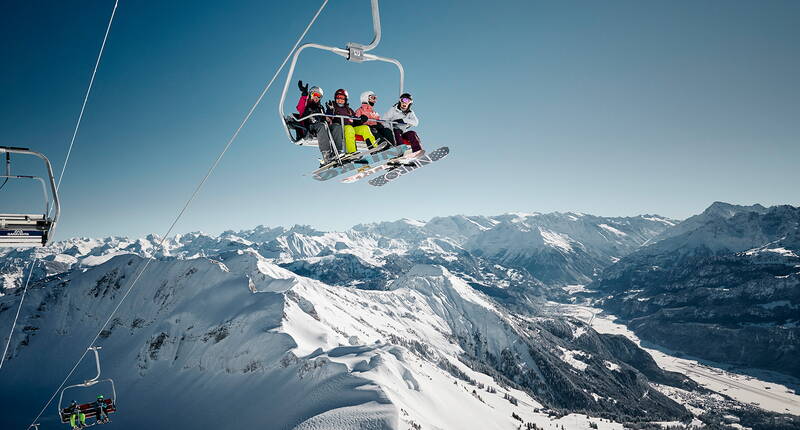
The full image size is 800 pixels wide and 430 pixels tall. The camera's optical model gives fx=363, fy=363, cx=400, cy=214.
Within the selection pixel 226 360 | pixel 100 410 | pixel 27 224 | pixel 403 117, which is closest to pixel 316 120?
pixel 403 117

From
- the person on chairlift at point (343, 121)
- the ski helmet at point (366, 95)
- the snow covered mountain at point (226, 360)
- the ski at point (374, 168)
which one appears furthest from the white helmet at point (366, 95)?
the snow covered mountain at point (226, 360)

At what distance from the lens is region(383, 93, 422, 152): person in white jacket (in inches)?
631

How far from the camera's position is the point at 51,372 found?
119 meters

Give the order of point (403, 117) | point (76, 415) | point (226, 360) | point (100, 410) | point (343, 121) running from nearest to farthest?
1. point (343, 121)
2. point (403, 117)
3. point (76, 415)
4. point (100, 410)
5. point (226, 360)

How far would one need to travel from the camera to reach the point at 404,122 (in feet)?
53.0

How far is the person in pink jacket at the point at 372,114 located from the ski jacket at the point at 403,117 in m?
0.49

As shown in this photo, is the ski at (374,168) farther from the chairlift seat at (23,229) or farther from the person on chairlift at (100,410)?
the person on chairlift at (100,410)

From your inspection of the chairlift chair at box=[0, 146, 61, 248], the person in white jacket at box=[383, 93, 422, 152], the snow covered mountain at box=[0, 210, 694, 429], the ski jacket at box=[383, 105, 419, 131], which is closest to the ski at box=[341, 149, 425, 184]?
the person in white jacket at box=[383, 93, 422, 152]

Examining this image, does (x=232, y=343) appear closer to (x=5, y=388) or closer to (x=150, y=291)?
(x=150, y=291)

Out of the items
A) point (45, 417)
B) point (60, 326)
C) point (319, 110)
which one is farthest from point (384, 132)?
point (60, 326)

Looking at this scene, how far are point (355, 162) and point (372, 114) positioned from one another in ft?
7.42

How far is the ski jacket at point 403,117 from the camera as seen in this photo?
1606 cm

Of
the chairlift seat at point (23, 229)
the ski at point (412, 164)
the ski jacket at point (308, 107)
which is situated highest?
the ski jacket at point (308, 107)

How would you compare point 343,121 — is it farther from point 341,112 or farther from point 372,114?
point 372,114
